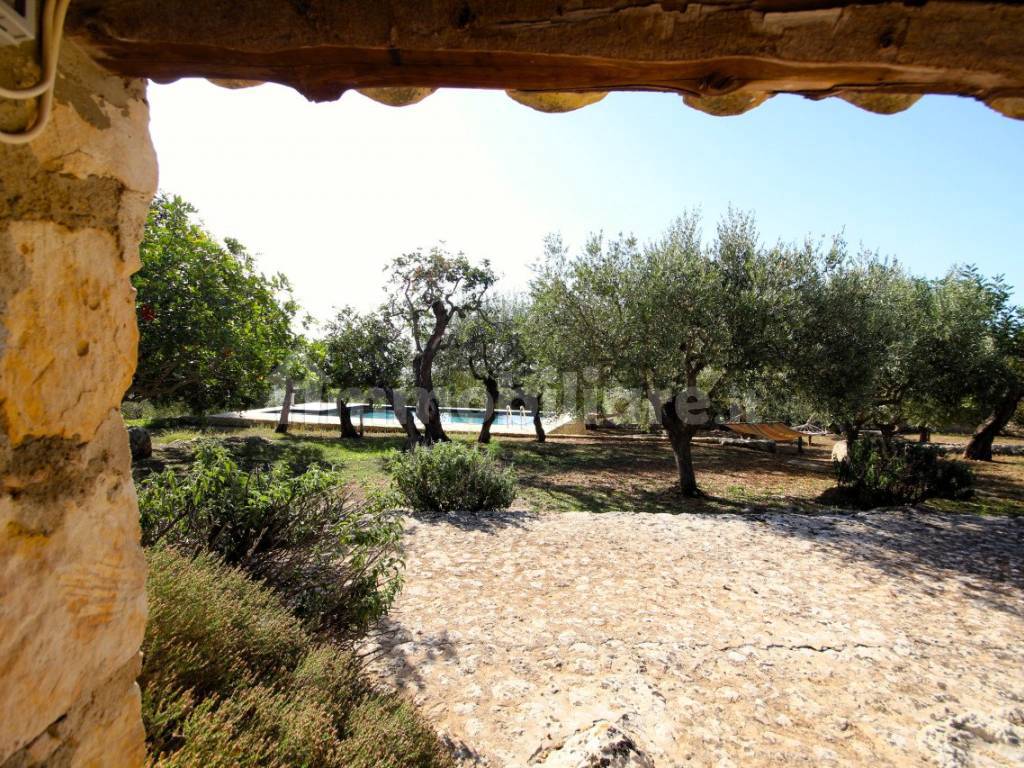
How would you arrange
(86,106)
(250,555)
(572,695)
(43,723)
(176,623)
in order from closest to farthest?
(43,723), (86,106), (176,623), (572,695), (250,555)

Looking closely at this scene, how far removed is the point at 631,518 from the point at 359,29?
709 cm

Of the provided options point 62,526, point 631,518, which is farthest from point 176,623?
point 631,518

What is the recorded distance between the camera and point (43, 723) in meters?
1.03

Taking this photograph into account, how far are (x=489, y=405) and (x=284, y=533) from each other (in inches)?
611

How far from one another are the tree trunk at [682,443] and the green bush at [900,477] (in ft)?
9.77

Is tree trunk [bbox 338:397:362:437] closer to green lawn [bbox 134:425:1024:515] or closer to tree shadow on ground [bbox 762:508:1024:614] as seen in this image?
green lawn [bbox 134:425:1024:515]

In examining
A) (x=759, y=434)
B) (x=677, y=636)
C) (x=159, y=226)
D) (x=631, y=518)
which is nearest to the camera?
(x=677, y=636)

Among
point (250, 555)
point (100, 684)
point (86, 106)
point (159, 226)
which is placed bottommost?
point (250, 555)

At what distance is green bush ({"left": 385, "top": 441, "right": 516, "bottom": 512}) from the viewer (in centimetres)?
753

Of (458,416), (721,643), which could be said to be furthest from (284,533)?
(458,416)

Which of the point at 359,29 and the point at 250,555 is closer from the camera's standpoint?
the point at 359,29

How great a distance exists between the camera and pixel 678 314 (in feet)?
31.9

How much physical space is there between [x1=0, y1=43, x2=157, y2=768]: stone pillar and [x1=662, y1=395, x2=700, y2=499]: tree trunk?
10.3m

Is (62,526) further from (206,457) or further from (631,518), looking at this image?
(631,518)
